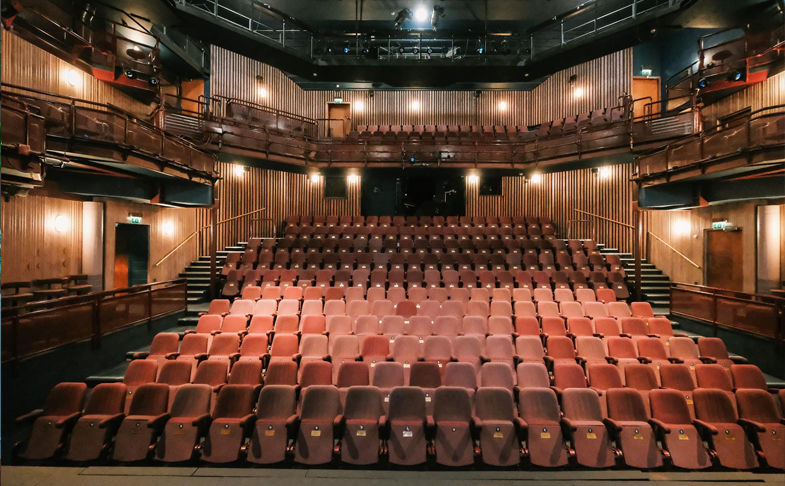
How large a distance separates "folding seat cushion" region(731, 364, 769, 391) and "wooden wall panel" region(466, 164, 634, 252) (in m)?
5.83

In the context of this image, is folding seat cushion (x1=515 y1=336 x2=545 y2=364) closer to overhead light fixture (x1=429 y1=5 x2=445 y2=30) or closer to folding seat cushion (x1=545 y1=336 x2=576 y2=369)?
folding seat cushion (x1=545 y1=336 x2=576 y2=369)

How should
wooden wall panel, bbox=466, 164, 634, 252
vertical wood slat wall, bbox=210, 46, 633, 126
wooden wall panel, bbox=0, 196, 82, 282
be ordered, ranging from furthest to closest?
vertical wood slat wall, bbox=210, 46, 633, 126 < wooden wall panel, bbox=466, 164, 634, 252 < wooden wall panel, bbox=0, 196, 82, 282

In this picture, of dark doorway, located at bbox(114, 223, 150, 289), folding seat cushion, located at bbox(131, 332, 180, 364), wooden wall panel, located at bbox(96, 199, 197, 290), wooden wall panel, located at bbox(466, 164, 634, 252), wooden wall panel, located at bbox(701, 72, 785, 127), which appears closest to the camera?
folding seat cushion, located at bbox(131, 332, 180, 364)

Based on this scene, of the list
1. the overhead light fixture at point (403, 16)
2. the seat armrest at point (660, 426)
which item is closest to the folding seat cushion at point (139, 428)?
the seat armrest at point (660, 426)

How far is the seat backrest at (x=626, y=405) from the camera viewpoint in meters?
3.44

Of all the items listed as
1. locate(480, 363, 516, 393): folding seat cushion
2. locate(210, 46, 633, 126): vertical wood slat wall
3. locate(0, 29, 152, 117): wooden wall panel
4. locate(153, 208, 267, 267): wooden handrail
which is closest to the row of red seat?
locate(480, 363, 516, 393): folding seat cushion

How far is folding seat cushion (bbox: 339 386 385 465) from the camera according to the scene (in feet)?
10.6

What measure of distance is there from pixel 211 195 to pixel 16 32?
11.4 ft

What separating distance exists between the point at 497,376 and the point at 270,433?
2128 mm

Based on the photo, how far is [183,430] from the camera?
3.28m

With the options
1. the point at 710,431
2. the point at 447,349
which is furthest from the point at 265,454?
the point at 710,431

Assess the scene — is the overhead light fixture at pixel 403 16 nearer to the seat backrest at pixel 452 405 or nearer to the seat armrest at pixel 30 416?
the seat backrest at pixel 452 405

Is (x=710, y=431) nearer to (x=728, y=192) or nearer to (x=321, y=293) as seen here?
(x=728, y=192)

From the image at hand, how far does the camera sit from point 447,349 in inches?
175
